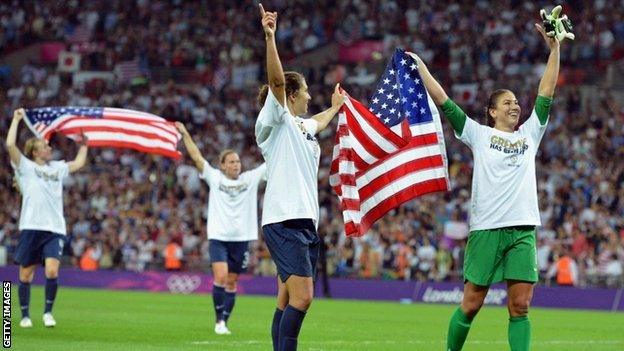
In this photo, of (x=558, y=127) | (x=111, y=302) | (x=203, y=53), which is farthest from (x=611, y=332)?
(x=203, y=53)

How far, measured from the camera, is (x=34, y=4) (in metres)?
50.9

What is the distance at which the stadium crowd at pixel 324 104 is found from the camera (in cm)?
3300

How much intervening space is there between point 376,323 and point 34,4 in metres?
32.4

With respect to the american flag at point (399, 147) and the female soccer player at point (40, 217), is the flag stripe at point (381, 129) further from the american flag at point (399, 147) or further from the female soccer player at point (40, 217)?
the female soccer player at point (40, 217)

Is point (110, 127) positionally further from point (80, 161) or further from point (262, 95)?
point (262, 95)

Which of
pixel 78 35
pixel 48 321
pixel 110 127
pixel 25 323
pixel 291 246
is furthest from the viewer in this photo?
pixel 78 35

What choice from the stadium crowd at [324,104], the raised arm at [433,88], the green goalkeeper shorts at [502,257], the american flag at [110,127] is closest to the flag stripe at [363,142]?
the raised arm at [433,88]

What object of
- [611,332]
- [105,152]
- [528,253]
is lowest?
[611,332]

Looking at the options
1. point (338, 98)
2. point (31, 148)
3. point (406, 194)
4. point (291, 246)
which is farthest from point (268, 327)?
point (291, 246)

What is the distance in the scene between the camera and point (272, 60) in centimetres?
1060

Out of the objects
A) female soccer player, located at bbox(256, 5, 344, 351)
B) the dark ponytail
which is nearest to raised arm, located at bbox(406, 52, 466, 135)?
female soccer player, located at bbox(256, 5, 344, 351)

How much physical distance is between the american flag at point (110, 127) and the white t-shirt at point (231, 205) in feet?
7.00

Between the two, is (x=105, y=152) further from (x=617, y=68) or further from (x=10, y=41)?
(x=617, y=68)

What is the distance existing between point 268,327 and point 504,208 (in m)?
9.04
